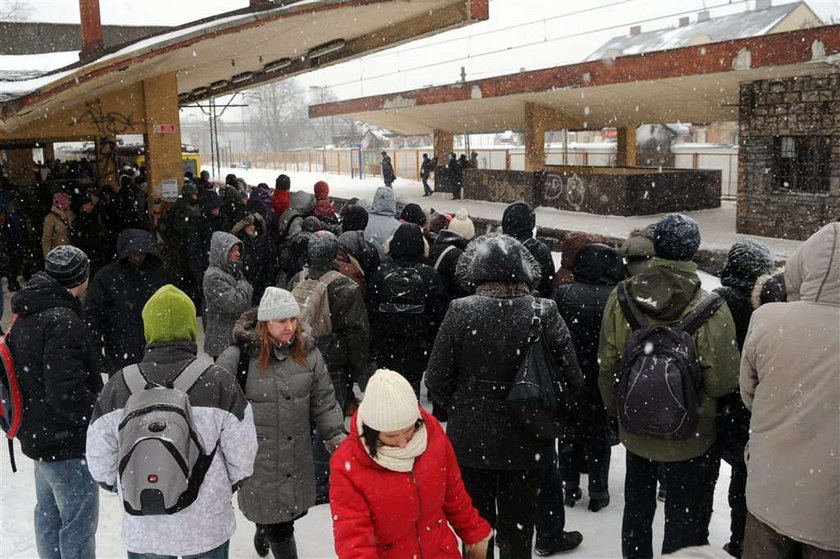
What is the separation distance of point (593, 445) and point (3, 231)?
9973 mm

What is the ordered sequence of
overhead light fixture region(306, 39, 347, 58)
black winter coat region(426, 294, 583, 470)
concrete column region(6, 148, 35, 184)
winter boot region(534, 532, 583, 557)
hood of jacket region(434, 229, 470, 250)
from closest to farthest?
black winter coat region(426, 294, 583, 470)
winter boot region(534, 532, 583, 557)
hood of jacket region(434, 229, 470, 250)
overhead light fixture region(306, 39, 347, 58)
concrete column region(6, 148, 35, 184)

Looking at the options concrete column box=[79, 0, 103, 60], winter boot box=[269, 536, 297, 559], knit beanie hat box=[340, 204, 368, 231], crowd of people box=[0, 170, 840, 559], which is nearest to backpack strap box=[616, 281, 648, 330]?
crowd of people box=[0, 170, 840, 559]

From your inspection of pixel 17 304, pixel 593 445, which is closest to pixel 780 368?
pixel 593 445

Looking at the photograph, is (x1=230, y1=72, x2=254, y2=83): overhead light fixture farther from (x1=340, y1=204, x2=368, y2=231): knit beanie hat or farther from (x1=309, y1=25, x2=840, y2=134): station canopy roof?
(x1=340, y1=204, x2=368, y2=231): knit beanie hat

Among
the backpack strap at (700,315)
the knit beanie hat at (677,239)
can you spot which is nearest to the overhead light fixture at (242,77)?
the knit beanie hat at (677,239)

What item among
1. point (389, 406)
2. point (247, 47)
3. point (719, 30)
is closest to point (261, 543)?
point (389, 406)

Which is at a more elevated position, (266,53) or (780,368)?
(266,53)

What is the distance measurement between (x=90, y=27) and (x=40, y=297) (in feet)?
22.8

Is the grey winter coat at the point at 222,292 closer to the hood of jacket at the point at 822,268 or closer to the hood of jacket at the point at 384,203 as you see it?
the hood of jacket at the point at 384,203

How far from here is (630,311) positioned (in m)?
3.51

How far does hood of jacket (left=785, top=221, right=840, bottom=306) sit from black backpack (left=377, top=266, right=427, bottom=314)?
2.80 m

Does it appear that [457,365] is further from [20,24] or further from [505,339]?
[20,24]

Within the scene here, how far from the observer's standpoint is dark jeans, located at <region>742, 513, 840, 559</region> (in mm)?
2503

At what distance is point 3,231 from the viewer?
10906mm
